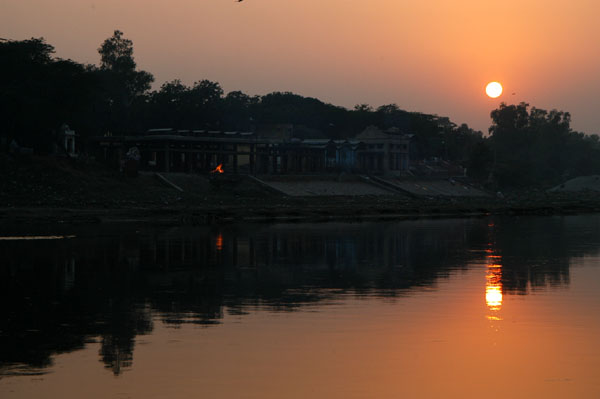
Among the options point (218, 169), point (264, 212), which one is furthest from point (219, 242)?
point (218, 169)

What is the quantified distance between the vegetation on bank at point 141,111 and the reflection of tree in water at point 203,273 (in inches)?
1352

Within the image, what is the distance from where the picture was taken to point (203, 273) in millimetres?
34812

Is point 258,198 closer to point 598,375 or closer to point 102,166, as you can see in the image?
point 102,166

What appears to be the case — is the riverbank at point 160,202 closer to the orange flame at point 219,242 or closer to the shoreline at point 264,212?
the shoreline at point 264,212

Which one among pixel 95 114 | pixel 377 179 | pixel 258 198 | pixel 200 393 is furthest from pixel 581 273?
pixel 95 114

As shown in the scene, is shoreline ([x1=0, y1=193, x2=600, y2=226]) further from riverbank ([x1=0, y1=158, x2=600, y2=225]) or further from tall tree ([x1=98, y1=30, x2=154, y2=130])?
tall tree ([x1=98, y1=30, x2=154, y2=130])

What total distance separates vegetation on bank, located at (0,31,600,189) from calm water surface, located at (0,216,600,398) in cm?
4355

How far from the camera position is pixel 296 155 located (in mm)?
126062

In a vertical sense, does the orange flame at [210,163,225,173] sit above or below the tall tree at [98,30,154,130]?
below

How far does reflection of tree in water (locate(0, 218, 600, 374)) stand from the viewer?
22.7 m

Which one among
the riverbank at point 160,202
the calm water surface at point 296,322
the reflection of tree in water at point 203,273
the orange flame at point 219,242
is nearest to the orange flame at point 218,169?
the riverbank at point 160,202

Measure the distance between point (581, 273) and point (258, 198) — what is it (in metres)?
61.5

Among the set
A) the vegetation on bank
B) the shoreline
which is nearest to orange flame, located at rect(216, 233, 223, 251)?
the shoreline

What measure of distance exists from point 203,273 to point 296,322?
12.3 metres
